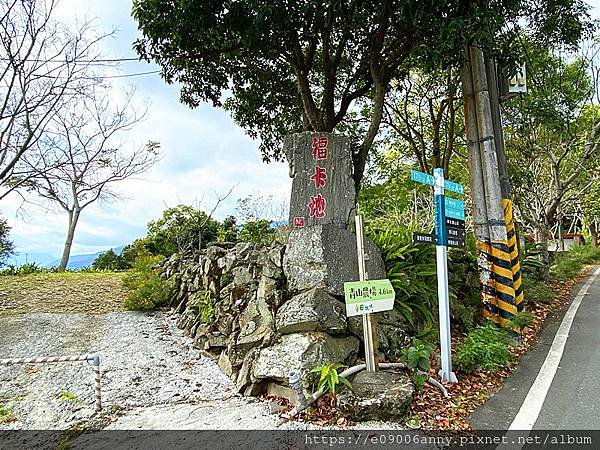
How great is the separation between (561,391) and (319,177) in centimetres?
358

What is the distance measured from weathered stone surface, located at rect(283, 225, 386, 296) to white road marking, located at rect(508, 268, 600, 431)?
2028mm

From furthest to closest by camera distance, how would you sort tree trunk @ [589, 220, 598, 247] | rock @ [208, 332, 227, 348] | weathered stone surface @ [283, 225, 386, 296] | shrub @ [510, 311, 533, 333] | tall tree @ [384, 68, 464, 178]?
tree trunk @ [589, 220, 598, 247] < tall tree @ [384, 68, 464, 178] < shrub @ [510, 311, 533, 333] < rock @ [208, 332, 227, 348] < weathered stone surface @ [283, 225, 386, 296]

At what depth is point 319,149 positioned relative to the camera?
5.60 metres

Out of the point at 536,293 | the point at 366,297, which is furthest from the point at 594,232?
the point at 366,297

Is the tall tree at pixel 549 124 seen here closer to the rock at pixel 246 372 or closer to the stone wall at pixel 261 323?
the stone wall at pixel 261 323

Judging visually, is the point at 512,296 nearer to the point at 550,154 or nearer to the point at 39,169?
the point at 550,154

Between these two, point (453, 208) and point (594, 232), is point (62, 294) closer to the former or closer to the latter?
point (453, 208)

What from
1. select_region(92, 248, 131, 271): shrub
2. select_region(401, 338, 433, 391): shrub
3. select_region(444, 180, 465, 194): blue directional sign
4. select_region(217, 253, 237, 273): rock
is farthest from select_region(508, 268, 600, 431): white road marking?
select_region(92, 248, 131, 271): shrub

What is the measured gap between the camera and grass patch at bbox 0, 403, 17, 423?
4.23 m

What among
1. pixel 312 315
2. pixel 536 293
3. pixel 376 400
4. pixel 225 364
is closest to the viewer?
pixel 376 400

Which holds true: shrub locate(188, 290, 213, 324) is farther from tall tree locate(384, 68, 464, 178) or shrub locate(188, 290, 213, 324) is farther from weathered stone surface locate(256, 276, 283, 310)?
tall tree locate(384, 68, 464, 178)

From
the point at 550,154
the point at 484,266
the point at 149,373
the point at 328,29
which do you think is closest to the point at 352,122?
the point at 328,29

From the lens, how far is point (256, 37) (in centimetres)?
612

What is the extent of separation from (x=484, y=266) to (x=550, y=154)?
7238mm
